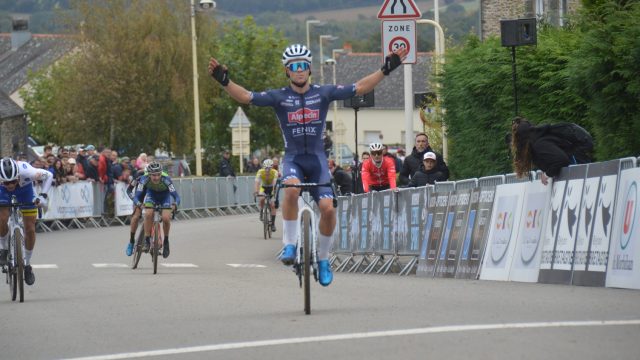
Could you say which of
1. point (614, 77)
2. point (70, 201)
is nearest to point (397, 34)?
point (614, 77)

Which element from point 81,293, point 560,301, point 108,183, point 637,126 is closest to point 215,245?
point 108,183

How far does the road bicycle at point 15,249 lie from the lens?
1619 centimetres

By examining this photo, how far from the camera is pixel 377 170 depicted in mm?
22547

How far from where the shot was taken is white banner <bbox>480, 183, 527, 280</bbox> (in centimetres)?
→ 1680

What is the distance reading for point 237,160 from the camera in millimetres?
66062

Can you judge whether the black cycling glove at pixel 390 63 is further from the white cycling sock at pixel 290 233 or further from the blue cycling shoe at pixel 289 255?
the blue cycling shoe at pixel 289 255

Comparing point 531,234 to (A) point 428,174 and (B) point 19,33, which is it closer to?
(A) point 428,174

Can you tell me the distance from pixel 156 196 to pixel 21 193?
21.1 feet

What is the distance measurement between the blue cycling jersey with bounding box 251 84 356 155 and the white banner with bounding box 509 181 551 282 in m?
3.66

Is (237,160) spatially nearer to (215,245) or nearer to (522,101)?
(215,245)

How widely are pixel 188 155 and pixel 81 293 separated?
50.0 meters

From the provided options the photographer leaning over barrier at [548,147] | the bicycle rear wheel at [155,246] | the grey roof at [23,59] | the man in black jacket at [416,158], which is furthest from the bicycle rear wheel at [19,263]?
the grey roof at [23,59]

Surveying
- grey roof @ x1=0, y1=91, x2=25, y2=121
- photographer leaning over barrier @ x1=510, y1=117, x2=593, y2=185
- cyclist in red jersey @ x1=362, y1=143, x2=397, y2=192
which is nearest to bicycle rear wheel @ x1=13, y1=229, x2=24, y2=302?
photographer leaning over barrier @ x1=510, y1=117, x2=593, y2=185

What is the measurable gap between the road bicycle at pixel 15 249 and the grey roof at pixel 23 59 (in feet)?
294
